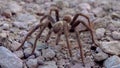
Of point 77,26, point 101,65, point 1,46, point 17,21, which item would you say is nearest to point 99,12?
point 77,26

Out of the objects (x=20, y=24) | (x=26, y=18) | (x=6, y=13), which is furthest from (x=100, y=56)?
(x=6, y=13)

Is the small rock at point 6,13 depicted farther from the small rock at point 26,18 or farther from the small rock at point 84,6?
the small rock at point 84,6

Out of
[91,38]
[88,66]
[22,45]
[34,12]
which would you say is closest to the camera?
[88,66]

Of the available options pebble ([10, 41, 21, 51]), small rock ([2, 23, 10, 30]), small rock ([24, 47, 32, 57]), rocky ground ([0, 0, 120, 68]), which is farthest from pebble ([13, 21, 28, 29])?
small rock ([24, 47, 32, 57])

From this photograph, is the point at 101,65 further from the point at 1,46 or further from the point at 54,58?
the point at 1,46

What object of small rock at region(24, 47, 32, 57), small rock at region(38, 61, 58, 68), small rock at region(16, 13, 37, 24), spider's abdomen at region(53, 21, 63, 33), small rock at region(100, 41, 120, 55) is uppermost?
spider's abdomen at region(53, 21, 63, 33)

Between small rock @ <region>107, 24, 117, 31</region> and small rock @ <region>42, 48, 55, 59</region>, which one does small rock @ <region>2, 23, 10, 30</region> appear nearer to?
small rock @ <region>42, 48, 55, 59</region>

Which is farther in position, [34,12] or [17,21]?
[34,12]
